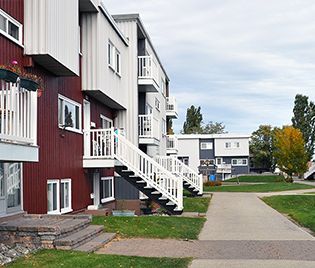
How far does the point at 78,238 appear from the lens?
35.8 feet

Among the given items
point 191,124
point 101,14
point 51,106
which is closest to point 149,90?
point 101,14

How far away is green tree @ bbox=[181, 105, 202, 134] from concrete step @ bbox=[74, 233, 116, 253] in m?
86.1

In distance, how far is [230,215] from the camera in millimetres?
20156

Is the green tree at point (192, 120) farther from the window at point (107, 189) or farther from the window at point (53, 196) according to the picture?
the window at point (53, 196)

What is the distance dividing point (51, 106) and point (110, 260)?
6.91 m

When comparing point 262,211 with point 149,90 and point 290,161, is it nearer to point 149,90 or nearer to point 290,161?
point 149,90

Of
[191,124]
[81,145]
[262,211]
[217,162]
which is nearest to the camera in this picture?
[81,145]

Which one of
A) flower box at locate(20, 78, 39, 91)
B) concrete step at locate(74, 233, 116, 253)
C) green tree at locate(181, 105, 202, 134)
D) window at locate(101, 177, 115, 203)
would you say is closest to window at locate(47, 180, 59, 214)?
concrete step at locate(74, 233, 116, 253)

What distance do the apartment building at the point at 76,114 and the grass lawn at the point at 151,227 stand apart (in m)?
1.90

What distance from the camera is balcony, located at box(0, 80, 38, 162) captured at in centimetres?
888

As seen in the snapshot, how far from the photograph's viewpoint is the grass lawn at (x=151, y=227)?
13438 millimetres

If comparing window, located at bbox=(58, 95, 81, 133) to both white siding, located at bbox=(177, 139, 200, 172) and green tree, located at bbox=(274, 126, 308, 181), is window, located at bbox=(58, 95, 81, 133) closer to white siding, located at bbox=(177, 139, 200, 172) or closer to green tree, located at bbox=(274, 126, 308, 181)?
green tree, located at bbox=(274, 126, 308, 181)

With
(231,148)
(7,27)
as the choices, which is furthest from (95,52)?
(231,148)

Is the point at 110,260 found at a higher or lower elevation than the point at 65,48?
lower
